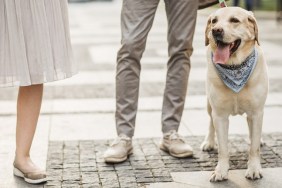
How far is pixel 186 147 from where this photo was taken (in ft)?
14.4

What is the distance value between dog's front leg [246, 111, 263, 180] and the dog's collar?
11.2 inches

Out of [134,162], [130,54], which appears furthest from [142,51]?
[134,162]

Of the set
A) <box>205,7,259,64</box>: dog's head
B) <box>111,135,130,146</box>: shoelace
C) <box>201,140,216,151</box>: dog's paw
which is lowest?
<box>201,140,216,151</box>: dog's paw

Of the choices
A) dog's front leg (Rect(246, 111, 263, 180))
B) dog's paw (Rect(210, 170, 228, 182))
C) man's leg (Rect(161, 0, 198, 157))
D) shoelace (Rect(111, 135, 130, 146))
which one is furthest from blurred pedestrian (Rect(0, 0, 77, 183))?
dog's front leg (Rect(246, 111, 263, 180))

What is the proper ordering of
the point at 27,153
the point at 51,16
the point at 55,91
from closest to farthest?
the point at 51,16
the point at 27,153
the point at 55,91

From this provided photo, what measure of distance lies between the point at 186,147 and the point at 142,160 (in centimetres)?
37

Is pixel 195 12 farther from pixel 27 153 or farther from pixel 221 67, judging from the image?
pixel 27 153

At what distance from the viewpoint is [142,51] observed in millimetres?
4328

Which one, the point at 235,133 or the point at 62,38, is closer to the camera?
the point at 62,38

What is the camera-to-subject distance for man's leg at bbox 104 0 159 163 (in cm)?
425

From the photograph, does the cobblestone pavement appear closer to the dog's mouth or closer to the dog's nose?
the dog's mouth

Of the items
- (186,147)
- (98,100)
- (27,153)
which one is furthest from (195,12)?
(98,100)

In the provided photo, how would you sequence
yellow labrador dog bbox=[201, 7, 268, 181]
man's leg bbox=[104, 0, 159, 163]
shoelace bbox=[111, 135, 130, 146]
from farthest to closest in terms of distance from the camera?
1. shoelace bbox=[111, 135, 130, 146]
2. man's leg bbox=[104, 0, 159, 163]
3. yellow labrador dog bbox=[201, 7, 268, 181]

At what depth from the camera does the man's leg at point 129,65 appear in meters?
4.25
